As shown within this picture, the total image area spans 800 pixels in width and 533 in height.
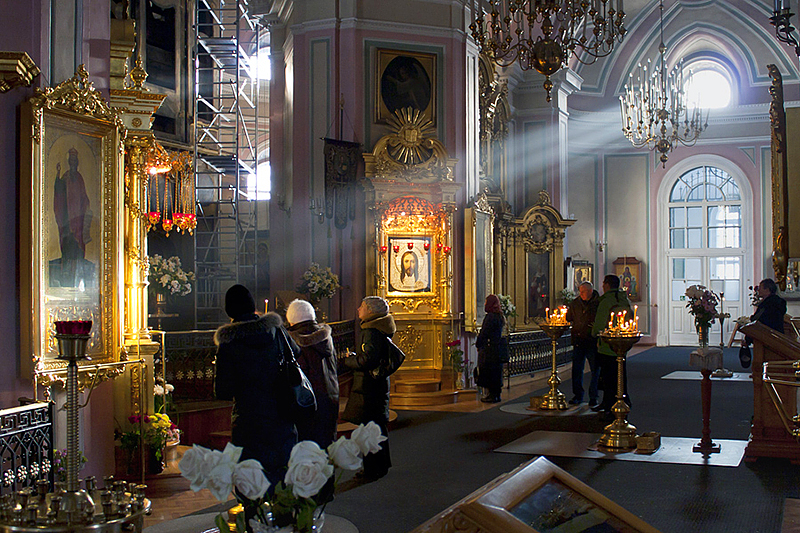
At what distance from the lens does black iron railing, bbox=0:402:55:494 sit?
13.8ft

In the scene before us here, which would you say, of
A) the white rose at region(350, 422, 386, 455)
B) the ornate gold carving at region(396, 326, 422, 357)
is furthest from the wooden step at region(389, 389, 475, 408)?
the white rose at region(350, 422, 386, 455)

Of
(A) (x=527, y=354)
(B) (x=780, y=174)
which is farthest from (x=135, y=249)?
(A) (x=527, y=354)

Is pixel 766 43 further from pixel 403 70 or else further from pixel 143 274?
pixel 143 274

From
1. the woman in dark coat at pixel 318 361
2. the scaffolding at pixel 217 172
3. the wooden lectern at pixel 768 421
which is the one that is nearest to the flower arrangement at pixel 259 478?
the woman in dark coat at pixel 318 361

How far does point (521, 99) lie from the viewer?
19.6 m

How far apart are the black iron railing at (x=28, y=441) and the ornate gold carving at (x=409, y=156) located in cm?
800

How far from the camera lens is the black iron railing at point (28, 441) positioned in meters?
4.21

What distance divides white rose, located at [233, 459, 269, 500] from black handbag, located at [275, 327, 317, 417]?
2.21 metres

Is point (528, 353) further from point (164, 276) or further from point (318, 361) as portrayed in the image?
point (318, 361)

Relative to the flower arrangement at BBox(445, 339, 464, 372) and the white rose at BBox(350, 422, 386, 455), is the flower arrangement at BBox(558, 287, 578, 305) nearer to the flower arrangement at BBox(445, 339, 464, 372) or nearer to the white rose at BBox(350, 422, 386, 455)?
the flower arrangement at BBox(445, 339, 464, 372)

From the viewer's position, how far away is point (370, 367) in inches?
253

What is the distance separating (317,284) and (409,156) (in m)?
2.44

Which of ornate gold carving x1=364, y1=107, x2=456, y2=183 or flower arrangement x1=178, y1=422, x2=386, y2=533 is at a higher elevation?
ornate gold carving x1=364, y1=107, x2=456, y2=183

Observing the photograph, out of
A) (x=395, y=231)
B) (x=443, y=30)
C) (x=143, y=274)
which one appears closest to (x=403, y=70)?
(x=443, y=30)
